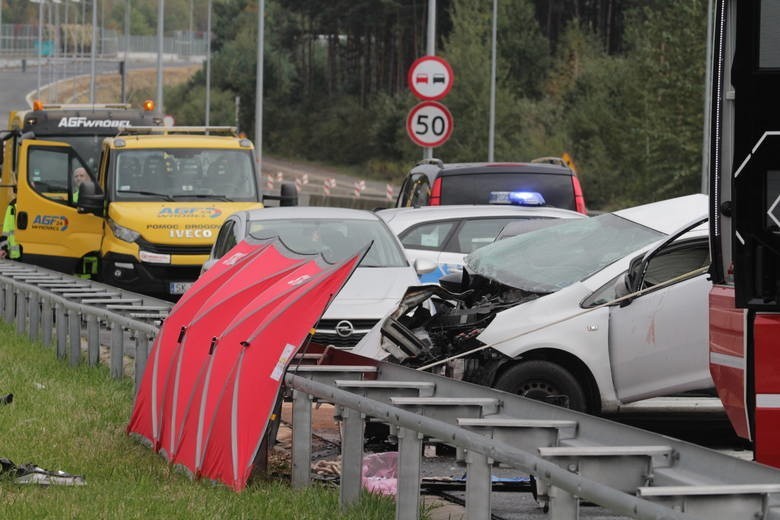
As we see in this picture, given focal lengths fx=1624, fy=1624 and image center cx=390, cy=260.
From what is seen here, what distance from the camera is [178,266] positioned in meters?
20.0

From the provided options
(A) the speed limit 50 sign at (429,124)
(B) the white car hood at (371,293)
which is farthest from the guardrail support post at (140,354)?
(A) the speed limit 50 sign at (429,124)

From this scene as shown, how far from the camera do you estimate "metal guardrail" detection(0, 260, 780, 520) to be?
541cm

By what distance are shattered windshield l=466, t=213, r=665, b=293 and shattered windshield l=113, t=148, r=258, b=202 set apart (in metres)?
9.05

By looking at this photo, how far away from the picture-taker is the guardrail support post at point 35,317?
15477 mm

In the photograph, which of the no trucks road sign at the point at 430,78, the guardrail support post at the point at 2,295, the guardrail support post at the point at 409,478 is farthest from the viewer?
the no trucks road sign at the point at 430,78

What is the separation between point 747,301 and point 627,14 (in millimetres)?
82956

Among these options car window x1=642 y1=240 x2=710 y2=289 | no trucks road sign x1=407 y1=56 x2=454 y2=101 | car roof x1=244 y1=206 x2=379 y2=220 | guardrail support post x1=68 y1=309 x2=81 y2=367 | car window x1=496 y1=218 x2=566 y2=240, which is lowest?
guardrail support post x1=68 y1=309 x2=81 y2=367

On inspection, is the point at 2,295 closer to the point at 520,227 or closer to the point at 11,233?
the point at 11,233

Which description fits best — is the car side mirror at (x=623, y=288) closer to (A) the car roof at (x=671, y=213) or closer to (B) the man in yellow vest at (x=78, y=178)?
(A) the car roof at (x=671, y=213)

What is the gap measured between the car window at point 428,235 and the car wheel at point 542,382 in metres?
6.19

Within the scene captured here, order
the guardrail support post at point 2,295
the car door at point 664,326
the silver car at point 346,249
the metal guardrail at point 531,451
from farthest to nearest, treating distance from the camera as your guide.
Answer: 1. the guardrail support post at point 2,295
2. the silver car at point 346,249
3. the car door at point 664,326
4. the metal guardrail at point 531,451

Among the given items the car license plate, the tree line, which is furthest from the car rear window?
the tree line

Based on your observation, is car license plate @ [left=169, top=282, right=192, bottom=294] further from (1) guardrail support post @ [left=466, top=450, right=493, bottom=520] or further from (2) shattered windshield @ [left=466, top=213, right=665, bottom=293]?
(1) guardrail support post @ [left=466, top=450, right=493, bottom=520]

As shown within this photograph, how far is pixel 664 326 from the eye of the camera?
10.1 metres
